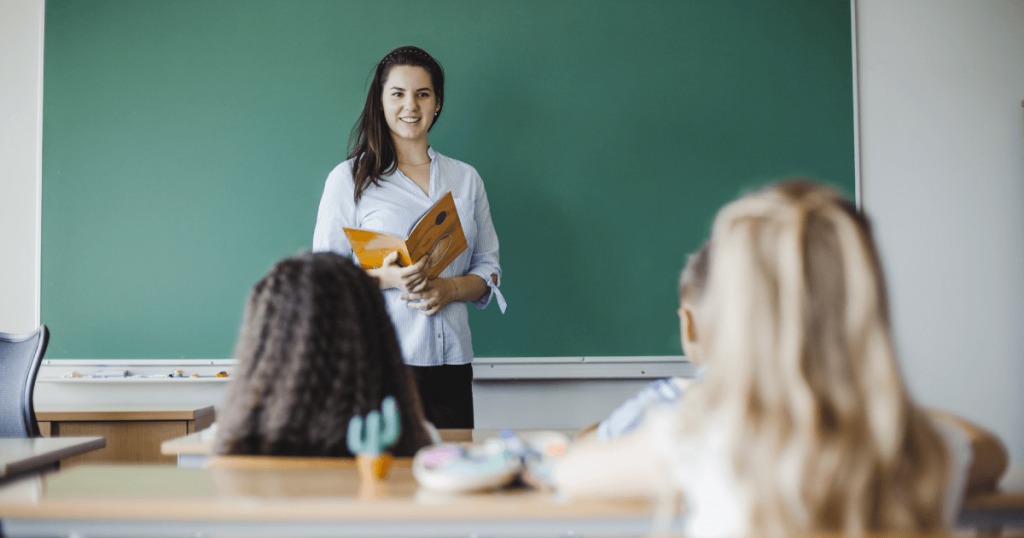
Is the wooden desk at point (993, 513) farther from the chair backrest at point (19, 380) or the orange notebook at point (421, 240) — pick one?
the chair backrest at point (19, 380)

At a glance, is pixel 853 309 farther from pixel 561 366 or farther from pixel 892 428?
pixel 561 366

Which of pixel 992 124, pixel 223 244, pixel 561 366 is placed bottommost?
pixel 561 366

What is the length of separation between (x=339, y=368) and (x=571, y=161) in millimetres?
1828

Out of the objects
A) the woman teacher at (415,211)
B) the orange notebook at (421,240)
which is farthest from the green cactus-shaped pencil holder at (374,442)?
the woman teacher at (415,211)

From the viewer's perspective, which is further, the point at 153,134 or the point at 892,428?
the point at 153,134

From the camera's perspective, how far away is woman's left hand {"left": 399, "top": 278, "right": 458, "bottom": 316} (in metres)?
2.00

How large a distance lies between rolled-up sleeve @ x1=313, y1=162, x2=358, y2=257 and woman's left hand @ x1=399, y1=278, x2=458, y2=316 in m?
0.28

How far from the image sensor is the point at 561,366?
2.69 meters

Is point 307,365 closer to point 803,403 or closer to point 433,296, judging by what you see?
point 803,403

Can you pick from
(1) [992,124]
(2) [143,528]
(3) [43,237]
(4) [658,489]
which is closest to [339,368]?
(2) [143,528]

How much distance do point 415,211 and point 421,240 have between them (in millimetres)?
292

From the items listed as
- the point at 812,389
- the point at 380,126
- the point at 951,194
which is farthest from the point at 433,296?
the point at 951,194

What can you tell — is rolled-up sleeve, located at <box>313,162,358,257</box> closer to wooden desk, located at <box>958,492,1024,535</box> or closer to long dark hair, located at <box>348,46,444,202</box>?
long dark hair, located at <box>348,46,444,202</box>

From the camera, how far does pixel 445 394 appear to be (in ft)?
6.84
